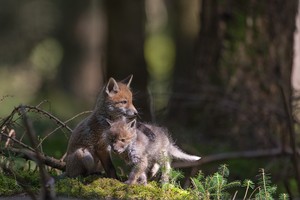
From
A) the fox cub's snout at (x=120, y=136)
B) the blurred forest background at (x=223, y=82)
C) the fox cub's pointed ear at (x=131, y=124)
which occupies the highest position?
the fox cub's pointed ear at (x=131, y=124)

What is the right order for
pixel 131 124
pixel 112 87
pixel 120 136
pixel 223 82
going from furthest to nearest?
pixel 223 82
pixel 112 87
pixel 131 124
pixel 120 136

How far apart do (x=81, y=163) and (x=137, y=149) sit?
51 centimetres

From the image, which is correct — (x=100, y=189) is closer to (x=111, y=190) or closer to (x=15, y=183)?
(x=111, y=190)

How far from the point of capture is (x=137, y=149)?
23.2 ft

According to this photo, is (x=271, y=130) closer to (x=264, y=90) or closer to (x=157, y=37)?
(x=264, y=90)

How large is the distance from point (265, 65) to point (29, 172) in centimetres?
714

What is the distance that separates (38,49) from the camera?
3025cm

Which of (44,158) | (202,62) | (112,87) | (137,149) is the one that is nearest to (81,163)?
(44,158)

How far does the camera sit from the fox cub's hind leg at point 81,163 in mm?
7121

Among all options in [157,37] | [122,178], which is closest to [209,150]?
[122,178]

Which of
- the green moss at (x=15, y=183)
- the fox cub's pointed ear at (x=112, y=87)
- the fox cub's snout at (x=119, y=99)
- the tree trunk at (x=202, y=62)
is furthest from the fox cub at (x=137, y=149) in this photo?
the tree trunk at (x=202, y=62)

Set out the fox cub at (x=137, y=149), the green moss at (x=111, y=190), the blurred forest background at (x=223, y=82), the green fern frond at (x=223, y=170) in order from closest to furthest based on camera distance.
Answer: the green moss at (x=111, y=190)
the green fern frond at (x=223, y=170)
the fox cub at (x=137, y=149)
the blurred forest background at (x=223, y=82)

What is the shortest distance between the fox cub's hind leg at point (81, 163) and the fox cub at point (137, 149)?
22 cm

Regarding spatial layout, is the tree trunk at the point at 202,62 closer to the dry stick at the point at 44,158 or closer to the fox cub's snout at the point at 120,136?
the dry stick at the point at 44,158
